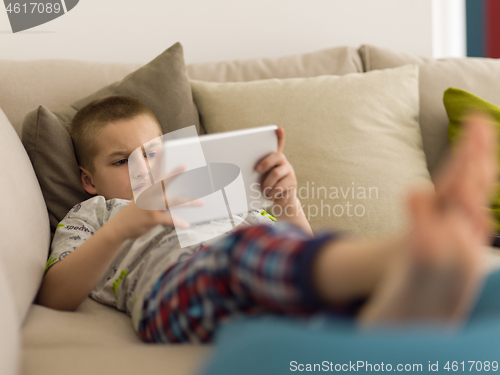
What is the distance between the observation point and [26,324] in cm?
66

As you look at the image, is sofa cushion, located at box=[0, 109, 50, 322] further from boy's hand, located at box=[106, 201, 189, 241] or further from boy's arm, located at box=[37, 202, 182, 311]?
boy's hand, located at box=[106, 201, 189, 241]

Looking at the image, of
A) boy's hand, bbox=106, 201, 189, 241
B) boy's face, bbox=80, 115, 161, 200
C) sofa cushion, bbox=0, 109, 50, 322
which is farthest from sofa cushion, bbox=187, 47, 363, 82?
boy's hand, bbox=106, 201, 189, 241

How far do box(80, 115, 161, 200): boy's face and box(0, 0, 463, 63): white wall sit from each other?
2.25 feet

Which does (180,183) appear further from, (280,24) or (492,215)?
(280,24)

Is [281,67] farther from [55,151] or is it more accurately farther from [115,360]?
[115,360]

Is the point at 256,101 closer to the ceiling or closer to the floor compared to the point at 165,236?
closer to the ceiling

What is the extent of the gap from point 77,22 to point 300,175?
0.97 meters

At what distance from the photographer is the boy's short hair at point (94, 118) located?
3.24 feet

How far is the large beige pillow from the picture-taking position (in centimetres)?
111

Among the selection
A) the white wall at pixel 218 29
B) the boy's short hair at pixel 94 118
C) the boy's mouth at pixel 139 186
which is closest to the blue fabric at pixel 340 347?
the boy's mouth at pixel 139 186

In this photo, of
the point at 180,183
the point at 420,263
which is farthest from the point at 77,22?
the point at 420,263

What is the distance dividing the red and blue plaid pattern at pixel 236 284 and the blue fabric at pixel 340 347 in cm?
4

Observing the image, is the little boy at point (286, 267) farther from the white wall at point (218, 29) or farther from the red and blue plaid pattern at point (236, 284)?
the white wall at point (218, 29)

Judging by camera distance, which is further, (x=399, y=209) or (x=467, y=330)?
(x=399, y=209)
